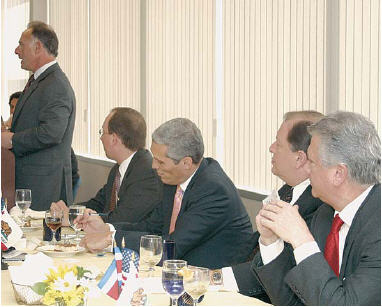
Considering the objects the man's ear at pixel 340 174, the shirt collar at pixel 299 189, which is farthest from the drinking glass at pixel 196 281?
the shirt collar at pixel 299 189

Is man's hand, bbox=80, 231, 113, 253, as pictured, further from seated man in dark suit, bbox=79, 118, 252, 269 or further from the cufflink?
the cufflink

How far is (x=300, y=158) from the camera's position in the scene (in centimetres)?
330

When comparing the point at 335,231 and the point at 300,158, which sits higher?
the point at 300,158

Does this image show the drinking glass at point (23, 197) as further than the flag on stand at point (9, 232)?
Yes

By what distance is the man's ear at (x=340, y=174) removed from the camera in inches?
104

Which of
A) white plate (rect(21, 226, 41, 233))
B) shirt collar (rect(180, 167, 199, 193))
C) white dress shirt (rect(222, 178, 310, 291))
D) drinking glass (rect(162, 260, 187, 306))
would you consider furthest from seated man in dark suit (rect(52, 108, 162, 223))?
→ drinking glass (rect(162, 260, 187, 306))

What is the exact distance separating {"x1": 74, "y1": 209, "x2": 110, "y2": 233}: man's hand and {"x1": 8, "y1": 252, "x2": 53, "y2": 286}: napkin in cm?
121

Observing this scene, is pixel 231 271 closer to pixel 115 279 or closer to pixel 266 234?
pixel 266 234

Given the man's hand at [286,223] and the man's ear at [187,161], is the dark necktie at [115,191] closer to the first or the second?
the man's ear at [187,161]

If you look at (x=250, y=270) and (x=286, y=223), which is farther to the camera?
(x=250, y=270)

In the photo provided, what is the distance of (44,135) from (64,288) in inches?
140

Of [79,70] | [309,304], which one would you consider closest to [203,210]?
[309,304]

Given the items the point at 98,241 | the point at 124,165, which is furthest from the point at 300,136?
the point at 124,165

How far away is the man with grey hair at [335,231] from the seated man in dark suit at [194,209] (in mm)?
763
